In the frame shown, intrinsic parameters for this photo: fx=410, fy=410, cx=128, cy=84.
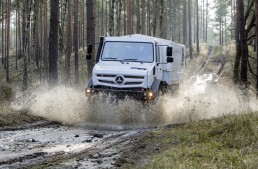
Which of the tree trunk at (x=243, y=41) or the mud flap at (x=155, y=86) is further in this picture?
the tree trunk at (x=243, y=41)

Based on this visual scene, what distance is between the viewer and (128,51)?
15.3 metres

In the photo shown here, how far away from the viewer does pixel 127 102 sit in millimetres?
13531

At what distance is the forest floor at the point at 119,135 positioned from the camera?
709cm

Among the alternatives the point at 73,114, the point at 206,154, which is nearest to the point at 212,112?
the point at 73,114

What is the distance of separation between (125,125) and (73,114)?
209cm

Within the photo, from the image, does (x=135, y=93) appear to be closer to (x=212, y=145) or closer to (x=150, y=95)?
(x=150, y=95)

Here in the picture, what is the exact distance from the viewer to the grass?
6543 millimetres

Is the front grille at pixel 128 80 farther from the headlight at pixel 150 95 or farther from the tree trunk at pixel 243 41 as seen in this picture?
the tree trunk at pixel 243 41

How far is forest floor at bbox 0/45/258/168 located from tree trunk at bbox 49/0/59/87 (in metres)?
2.38

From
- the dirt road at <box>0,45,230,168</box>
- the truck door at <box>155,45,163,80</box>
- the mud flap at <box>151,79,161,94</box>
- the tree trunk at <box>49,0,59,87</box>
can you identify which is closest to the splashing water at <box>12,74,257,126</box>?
the mud flap at <box>151,79,161,94</box>

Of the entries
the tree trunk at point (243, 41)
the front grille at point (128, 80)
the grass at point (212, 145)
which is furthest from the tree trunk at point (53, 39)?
the grass at point (212, 145)

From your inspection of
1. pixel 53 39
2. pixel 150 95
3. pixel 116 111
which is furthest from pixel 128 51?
pixel 53 39

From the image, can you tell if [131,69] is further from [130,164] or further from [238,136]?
[130,164]

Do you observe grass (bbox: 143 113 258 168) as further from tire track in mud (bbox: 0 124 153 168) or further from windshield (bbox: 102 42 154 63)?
windshield (bbox: 102 42 154 63)
